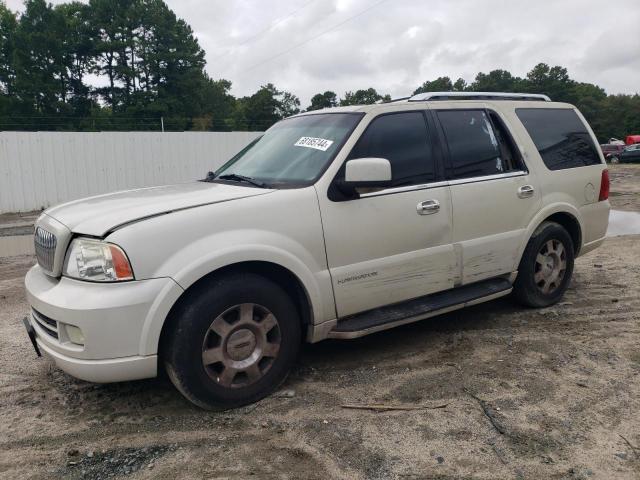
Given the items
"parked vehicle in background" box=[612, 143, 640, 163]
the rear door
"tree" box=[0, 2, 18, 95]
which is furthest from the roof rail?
"tree" box=[0, 2, 18, 95]

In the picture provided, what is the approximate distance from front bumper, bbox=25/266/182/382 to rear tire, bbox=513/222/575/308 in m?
3.25

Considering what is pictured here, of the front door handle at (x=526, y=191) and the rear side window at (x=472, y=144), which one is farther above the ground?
the rear side window at (x=472, y=144)

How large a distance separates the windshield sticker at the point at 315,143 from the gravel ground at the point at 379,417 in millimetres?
1589

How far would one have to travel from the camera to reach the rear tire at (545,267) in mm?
4859

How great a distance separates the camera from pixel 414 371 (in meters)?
3.86

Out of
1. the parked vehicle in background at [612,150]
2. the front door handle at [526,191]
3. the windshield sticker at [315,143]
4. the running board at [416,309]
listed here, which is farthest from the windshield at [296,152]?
the parked vehicle in background at [612,150]

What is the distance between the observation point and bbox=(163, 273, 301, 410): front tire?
3.08 m

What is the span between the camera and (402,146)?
4082 millimetres

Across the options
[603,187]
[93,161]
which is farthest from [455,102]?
[93,161]

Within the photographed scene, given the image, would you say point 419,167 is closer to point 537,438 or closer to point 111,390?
point 537,438

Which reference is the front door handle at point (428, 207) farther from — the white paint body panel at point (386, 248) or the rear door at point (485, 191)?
the rear door at point (485, 191)

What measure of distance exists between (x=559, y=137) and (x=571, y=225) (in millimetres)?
855

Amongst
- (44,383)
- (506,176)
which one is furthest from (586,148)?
(44,383)

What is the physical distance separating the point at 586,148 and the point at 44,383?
5176mm
